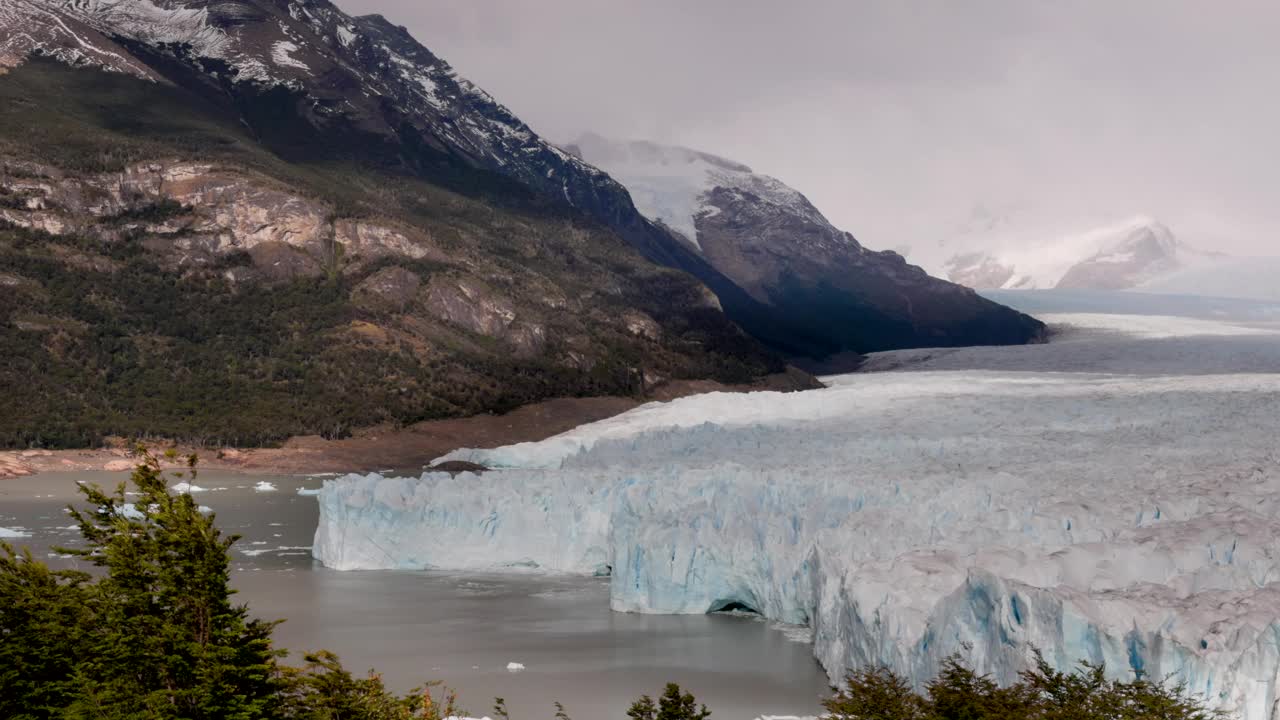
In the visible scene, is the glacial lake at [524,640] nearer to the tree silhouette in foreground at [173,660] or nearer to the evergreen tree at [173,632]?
the tree silhouette in foreground at [173,660]

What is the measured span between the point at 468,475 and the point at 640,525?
446 inches

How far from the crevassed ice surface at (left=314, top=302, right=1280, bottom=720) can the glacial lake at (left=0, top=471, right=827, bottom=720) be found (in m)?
1.26

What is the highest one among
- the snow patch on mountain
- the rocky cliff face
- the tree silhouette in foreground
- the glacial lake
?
the snow patch on mountain

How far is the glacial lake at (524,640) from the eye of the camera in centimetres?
2659

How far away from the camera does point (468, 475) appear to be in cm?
4362

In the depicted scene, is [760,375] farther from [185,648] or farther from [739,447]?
[185,648]

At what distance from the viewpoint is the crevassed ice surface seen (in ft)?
69.8

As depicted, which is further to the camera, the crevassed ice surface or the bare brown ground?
the bare brown ground

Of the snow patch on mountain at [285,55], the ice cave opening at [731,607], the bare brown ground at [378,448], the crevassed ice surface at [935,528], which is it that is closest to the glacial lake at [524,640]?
the ice cave opening at [731,607]

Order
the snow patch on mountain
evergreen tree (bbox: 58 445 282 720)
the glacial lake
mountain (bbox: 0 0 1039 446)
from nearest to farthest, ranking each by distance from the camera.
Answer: evergreen tree (bbox: 58 445 282 720), the glacial lake, mountain (bbox: 0 0 1039 446), the snow patch on mountain

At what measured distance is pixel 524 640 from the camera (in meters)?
31.5

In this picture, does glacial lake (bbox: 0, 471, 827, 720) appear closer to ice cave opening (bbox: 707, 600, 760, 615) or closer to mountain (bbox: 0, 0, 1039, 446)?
ice cave opening (bbox: 707, 600, 760, 615)

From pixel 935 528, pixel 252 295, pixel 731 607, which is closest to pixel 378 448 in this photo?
pixel 252 295

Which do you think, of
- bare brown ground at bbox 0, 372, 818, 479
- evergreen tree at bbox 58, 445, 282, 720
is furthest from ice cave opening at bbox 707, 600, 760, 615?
bare brown ground at bbox 0, 372, 818, 479
